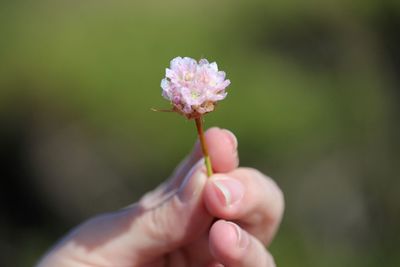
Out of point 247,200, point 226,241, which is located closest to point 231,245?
point 226,241

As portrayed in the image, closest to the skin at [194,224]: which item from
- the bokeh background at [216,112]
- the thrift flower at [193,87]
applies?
the thrift flower at [193,87]

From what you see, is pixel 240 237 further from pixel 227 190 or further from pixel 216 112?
pixel 216 112

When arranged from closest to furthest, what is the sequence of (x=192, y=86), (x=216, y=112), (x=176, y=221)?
(x=192, y=86) → (x=176, y=221) → (x=216, y=112)

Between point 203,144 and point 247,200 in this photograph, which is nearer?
point 203,144

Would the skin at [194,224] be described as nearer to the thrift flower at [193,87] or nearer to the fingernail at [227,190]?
the fingernail at [227,190]

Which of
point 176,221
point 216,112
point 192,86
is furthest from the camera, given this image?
point 216,112

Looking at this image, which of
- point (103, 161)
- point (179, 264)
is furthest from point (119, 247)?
point (103, 161)

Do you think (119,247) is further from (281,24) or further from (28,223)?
(281,24)

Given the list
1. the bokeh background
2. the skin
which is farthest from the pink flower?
the bokeh background
